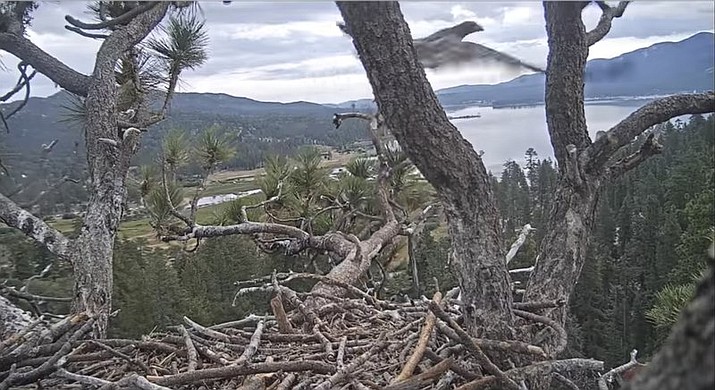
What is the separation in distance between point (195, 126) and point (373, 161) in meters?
1.35

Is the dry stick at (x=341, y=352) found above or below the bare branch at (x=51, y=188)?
below

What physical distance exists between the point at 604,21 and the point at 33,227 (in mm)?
2377

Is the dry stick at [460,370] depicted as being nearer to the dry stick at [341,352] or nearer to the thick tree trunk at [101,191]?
the dry stick at [341,352]

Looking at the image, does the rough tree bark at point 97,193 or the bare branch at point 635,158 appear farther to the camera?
the rough tree bark at point 97,193

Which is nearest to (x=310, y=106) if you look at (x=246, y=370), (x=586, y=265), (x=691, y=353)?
(x=246, y=370)

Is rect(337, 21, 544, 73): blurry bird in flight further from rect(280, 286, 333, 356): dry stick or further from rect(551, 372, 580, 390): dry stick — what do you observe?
rect(280, 286, 333, 356): dry stick

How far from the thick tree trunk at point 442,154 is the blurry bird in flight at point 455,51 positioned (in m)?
0.04

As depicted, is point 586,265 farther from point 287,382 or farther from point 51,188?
point 287,382

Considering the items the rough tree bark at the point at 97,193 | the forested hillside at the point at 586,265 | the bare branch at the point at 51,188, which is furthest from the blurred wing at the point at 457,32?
the bare branch at the point at 51,188

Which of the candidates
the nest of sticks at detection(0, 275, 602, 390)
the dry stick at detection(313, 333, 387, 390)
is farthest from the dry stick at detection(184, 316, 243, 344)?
the dry stick at detection(313, 333, 387, 390)

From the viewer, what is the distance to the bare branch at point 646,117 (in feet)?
6.08

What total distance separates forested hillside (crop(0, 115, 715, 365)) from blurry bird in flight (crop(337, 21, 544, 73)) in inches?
35.5

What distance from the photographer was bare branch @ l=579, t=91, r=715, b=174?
1854 mm

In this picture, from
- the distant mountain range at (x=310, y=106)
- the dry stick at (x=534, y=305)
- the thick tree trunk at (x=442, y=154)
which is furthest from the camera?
the distant mountain range at (x=310, y=106)
